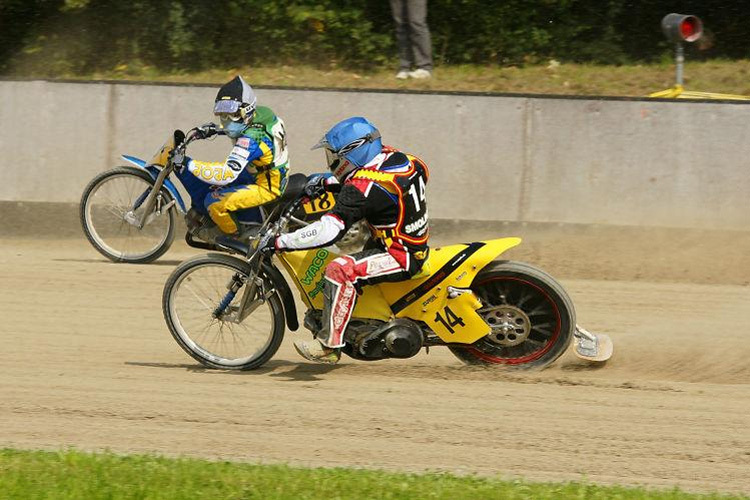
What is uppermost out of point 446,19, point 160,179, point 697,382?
point 446,19

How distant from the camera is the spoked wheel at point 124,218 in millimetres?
12461

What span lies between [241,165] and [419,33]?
4664 millimetres

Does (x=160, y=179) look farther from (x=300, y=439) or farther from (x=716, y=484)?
(x=716, y=484)


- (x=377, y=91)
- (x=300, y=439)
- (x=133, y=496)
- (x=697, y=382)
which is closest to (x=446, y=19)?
(x=377, y=91)

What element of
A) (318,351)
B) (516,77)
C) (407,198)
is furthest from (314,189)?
(516,77)

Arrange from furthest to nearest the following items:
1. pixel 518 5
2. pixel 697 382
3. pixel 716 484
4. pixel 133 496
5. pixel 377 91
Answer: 1. pixel 518 5
2. pixel 377 91
3. pixel 697 382
4. pixel 716 484
5. pixel 133 496

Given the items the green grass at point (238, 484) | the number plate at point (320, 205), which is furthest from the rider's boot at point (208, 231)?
the green grass at point (238, 484)

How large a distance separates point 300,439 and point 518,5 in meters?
11.1

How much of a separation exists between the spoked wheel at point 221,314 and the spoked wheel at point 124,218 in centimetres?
392

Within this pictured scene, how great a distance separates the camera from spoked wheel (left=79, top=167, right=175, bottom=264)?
40.9 feet

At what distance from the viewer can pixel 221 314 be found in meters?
8.52

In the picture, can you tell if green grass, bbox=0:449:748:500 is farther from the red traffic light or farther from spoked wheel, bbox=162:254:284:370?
the red traffic light

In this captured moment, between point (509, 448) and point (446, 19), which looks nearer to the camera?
point (509, 448)

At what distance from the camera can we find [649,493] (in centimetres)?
591
